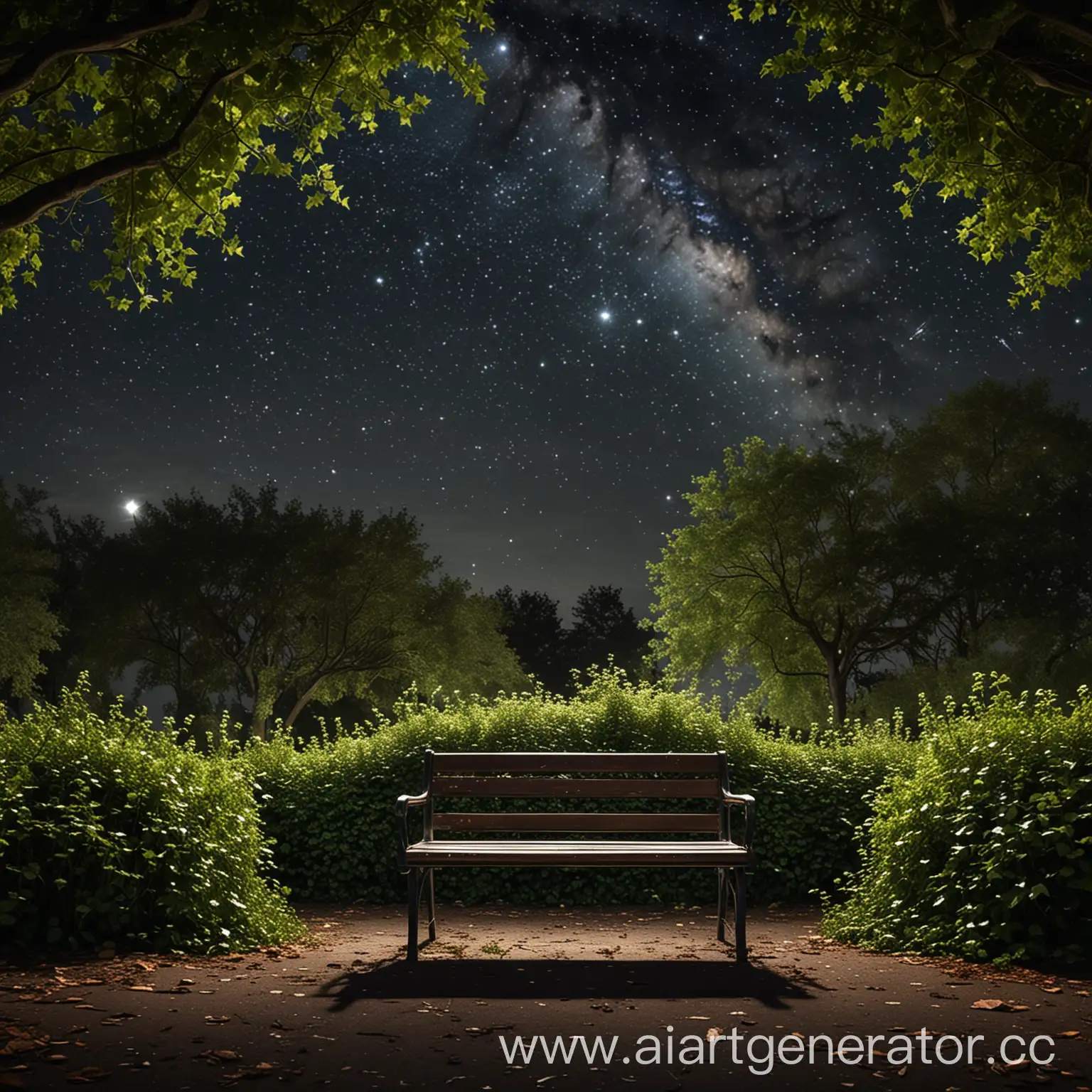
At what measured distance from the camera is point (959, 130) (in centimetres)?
705

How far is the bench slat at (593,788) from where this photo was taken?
24.3 ft

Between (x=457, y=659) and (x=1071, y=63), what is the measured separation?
36032 mm

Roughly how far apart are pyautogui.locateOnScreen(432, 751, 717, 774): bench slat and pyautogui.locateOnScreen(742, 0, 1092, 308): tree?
433 cm

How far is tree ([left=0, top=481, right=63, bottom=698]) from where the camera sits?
36.3 meters

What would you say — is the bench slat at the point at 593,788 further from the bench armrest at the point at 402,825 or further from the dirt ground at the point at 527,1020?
the dirt ground at the point at 527,1020

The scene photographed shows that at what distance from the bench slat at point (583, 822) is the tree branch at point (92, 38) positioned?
16.8ft

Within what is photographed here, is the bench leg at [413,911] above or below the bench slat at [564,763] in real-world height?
below

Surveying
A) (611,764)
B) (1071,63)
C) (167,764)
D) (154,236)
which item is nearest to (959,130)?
(1071,63)

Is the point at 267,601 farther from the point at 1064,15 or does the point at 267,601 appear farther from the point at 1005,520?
the point at 1064,15

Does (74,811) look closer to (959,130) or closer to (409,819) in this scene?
(409,819)

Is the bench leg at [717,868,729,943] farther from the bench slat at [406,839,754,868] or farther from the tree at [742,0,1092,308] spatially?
the tree at [742,0,1092,308]

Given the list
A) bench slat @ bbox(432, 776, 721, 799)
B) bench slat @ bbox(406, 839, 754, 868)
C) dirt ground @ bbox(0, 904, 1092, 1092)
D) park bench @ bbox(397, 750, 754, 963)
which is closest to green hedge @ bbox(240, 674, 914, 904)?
park bench @ bbox(397, 750, 754, 963)

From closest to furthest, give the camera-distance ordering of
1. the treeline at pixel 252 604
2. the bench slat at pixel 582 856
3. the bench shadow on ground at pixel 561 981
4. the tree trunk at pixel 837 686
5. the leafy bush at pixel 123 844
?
the bench shadow on ground at pixel 561 981, the leafy bush at pixel 123 844, the bench slat at pixel 582 856, the tree trunk at pixel 837 686, the treeline at pixel 252 604

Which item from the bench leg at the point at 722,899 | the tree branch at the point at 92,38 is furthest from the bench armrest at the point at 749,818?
the tree branch at the point at 92,38
